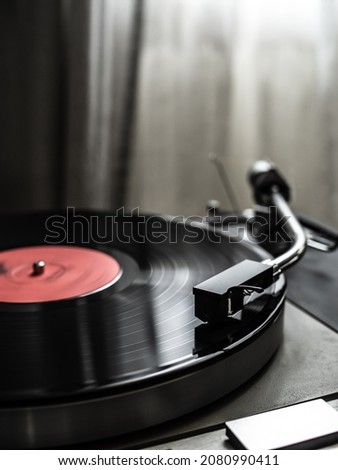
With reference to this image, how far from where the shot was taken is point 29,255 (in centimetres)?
80

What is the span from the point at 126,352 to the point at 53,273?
24cm

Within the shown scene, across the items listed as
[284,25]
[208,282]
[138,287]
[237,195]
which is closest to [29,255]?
[138,287]

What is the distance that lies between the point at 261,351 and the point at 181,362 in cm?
10

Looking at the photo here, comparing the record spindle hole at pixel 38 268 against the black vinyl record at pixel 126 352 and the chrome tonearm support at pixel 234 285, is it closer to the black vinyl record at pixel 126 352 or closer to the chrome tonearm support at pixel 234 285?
the black vinyl record at pixel 126 352

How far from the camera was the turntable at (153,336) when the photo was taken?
46 centimetres

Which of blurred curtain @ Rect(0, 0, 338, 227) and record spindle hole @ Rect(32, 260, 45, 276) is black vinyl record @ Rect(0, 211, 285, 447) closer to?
record spindle hole @ Rect(32, 260, 45, 276)

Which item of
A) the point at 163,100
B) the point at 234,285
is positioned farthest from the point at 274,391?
the point at 163,100

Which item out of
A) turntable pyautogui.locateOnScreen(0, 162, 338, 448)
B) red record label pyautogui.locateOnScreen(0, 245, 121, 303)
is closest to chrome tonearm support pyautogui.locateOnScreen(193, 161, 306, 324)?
turntable pyautogui.locateOnScreen(0, 162, 338, 448)

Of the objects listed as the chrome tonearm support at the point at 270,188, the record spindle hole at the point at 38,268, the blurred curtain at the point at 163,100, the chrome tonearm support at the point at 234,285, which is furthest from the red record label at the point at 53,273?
the blurred curtain at the point at 163,100

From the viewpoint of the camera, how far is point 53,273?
0.73m

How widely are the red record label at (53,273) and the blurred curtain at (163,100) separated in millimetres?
564

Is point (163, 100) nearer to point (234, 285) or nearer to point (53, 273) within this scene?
point (53, 273)

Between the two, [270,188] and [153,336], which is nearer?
[153,336]
